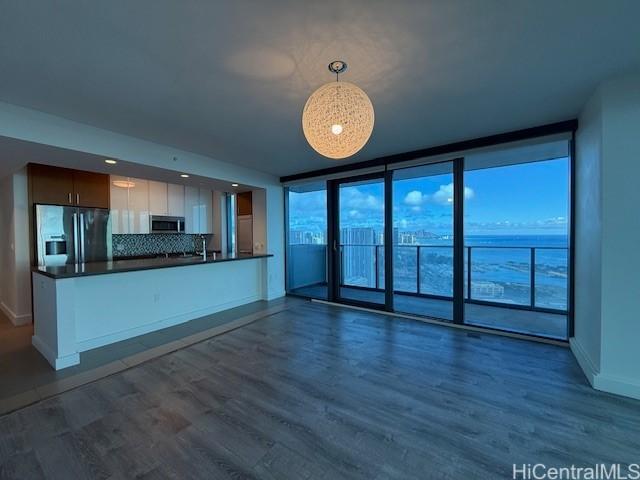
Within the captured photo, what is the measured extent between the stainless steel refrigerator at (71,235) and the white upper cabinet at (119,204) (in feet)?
0.54

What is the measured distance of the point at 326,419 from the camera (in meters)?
1.89

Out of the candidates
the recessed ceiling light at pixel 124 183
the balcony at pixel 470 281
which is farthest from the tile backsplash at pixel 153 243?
the balcony at pixel 470 281

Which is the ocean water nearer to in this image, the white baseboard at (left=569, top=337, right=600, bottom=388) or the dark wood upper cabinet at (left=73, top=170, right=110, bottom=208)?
the white baseboard at (left=569, top=337, right=600, bottom=388)

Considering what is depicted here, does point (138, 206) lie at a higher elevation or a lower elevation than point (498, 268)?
higher

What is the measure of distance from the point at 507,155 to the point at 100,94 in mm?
4426

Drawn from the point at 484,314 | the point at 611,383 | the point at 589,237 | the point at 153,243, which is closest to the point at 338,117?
the point at 589,237

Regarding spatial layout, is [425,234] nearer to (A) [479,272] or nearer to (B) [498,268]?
(A) [479,272]

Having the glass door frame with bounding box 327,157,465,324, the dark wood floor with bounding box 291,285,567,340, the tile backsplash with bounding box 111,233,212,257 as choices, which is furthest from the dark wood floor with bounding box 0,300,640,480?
the tile backsplash with bounding box 111,233,212,257

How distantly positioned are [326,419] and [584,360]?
2.46m

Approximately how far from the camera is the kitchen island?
2.70 m

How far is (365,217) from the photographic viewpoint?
15.8ft

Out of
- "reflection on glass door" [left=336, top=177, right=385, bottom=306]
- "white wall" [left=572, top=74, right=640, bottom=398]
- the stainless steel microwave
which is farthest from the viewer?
the stainless steel microwave

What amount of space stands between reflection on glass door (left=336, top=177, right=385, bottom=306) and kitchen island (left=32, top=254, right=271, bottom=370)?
5.74ft

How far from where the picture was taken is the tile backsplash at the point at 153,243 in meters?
5.31
